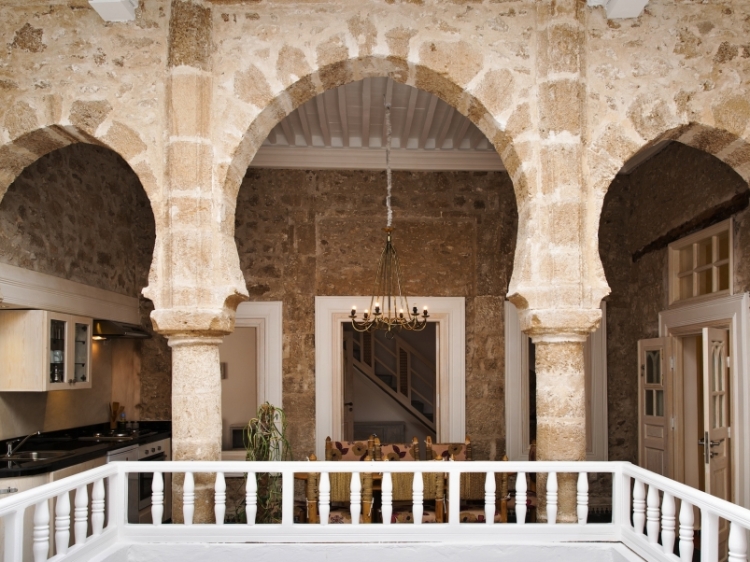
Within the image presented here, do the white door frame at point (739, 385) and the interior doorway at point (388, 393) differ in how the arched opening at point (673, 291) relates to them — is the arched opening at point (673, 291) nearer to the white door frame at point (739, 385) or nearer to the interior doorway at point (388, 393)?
the white door frame at point (739, 385)

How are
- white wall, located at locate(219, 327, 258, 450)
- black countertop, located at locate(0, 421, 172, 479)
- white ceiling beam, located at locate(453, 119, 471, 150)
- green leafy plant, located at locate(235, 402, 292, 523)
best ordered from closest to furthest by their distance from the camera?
black countertop, located at locate(0, 421, 172, 479) < green leafy plant, located at locate(235, 402, 292, 523) < white ceiling beam, located at locate(453, 119, 471, 150) < white wall, located at locate(219, 327, 258, 450)

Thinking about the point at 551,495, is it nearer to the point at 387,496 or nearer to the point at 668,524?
the point at 668,524

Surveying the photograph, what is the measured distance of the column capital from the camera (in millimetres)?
4805

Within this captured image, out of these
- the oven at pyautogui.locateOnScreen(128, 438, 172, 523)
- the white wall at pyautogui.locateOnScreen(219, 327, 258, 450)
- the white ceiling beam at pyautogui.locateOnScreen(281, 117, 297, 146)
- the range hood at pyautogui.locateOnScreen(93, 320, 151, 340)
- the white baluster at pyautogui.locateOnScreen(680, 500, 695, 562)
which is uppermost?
the white ceiling beam at pyautogui.locateOnScreen(281, 117, 297, 146)

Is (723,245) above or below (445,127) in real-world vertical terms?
below

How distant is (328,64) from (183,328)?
2.07 m

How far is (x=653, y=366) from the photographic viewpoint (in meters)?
7.67

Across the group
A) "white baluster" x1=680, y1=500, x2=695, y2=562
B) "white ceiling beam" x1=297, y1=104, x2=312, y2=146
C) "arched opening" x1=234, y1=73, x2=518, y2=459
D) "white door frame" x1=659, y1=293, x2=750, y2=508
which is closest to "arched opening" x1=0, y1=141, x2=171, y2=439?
"arched opening" x1=234, y1=73, x2=518, y2=459

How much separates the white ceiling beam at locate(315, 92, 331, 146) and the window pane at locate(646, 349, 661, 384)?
164 inches

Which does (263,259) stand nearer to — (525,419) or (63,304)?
(63,304)

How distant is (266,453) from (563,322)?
290cm

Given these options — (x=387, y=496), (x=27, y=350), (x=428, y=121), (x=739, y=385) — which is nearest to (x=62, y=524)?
(x=387, y=496)

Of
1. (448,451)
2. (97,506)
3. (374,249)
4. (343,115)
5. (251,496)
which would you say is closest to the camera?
(97,506)

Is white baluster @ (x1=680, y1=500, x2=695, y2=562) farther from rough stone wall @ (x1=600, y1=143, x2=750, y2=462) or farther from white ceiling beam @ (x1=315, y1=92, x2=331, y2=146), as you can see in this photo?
white ceiling beam @ (x1=315, y1=92, x2=331, y2=146)
